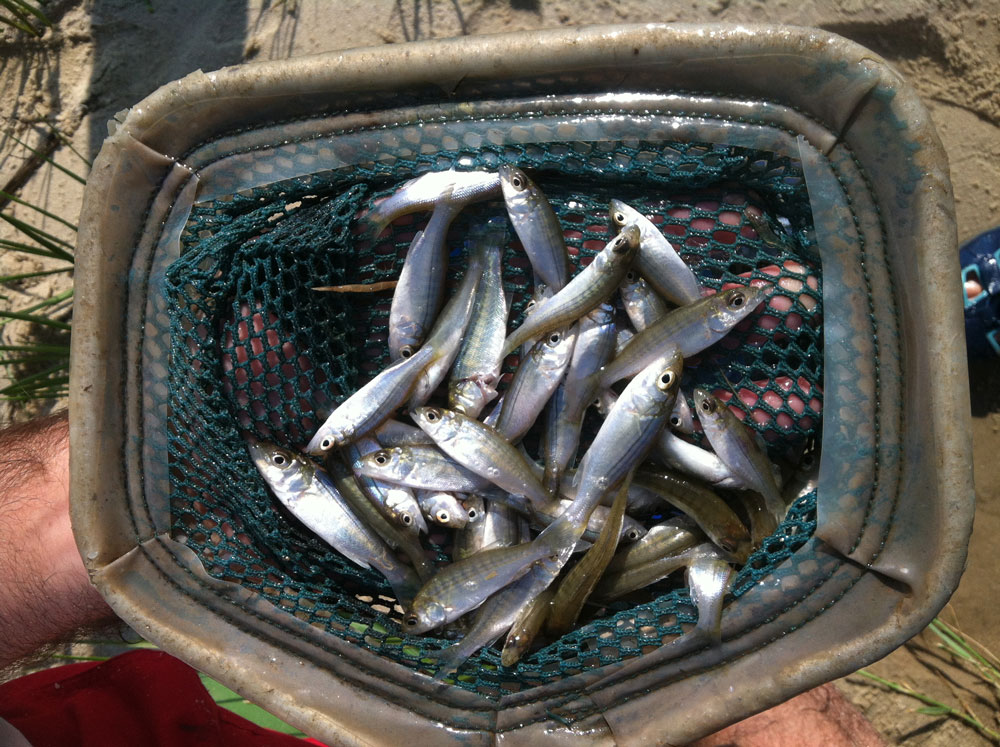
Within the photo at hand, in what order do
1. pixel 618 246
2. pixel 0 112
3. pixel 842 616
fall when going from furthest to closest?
pixel 0 112, pixel 618 246, pixel 842 616

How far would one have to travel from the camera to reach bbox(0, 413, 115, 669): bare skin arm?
2.44 m

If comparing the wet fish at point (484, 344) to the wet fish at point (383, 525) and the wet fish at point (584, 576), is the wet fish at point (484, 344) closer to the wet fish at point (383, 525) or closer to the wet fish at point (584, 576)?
the wet fish at point (383, 525)

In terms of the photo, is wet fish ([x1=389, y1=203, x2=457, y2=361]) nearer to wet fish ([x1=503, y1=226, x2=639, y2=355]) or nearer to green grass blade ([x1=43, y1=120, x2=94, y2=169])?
wet fish ([x1=503, y1=226, x2=639, y2=355])

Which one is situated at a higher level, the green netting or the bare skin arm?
the green netting

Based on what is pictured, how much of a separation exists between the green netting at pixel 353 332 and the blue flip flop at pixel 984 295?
5.61 feet

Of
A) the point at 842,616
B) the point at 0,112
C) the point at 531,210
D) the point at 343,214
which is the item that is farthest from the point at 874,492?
the point at 0,112

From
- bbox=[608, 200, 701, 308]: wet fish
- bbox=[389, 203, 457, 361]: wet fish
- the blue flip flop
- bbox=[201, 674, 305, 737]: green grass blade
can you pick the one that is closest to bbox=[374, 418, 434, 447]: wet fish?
bbox=[389, 203, 457, 361]: wet fish

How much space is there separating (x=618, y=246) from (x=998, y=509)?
257 cm

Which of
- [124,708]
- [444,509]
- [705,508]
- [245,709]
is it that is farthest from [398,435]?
[245,709]

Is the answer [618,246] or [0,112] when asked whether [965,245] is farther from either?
[0,112]

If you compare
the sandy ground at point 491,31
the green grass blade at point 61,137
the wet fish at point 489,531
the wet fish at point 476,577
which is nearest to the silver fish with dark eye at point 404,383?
the wet fish at point 489,531

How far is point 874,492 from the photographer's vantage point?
195 cm

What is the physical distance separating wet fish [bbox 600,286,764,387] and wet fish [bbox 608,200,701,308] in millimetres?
90

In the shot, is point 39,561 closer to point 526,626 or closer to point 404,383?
point 404,383
